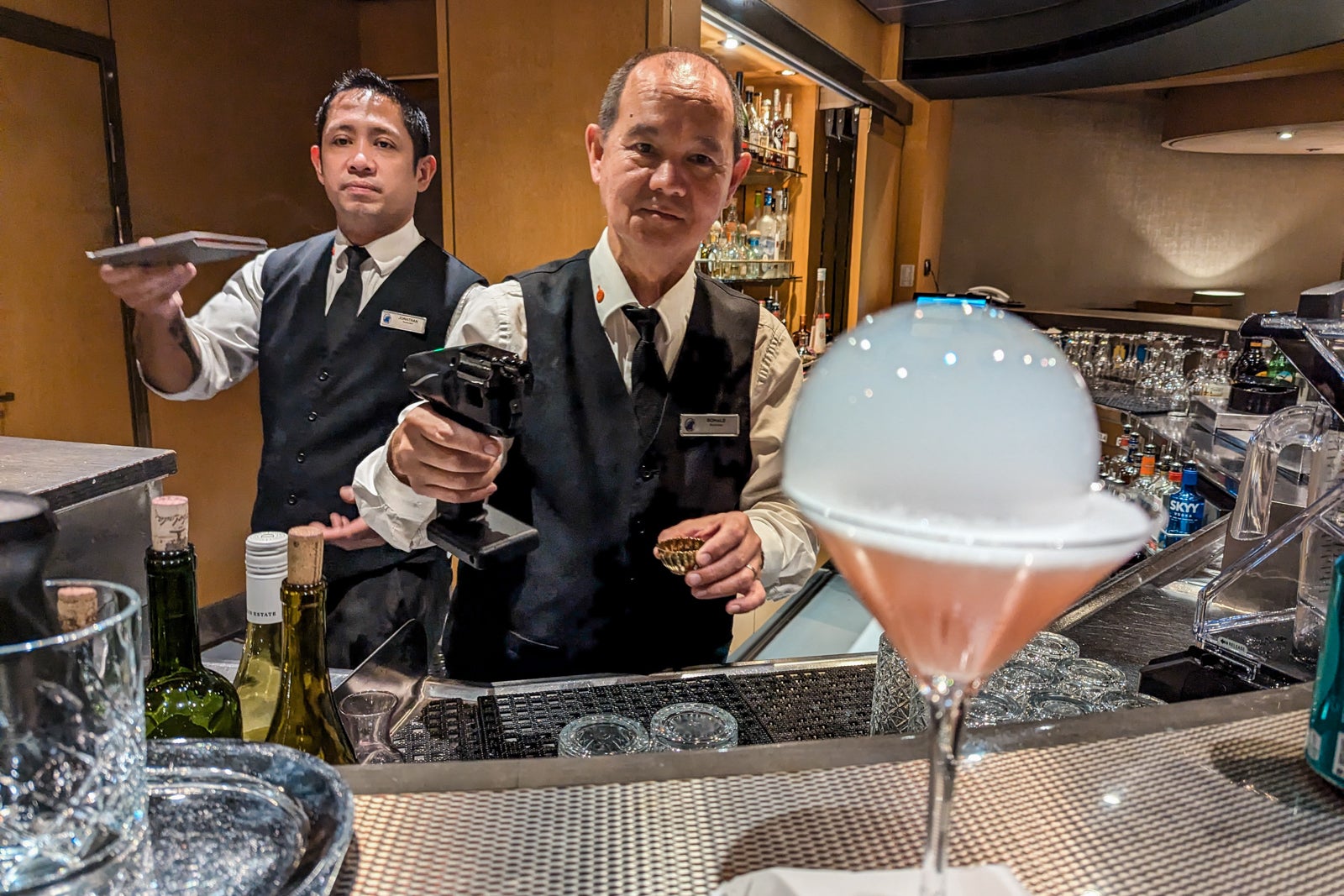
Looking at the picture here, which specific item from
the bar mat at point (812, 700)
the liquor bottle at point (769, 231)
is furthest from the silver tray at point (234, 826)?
the liquor bottle at point (769, 231)

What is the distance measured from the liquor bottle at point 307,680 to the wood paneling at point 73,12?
10.2 feet

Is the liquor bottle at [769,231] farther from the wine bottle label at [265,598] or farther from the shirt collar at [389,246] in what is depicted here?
the wine bottle label at [265,598]

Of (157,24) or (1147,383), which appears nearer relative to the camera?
(157,24)

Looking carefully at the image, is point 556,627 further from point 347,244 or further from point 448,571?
point 347,244

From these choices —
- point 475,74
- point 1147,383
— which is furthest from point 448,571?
point 1147,383

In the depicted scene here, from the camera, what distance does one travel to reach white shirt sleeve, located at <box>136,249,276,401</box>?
2.38m

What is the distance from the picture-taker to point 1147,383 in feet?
15.5

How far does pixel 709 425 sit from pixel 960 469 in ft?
3.92

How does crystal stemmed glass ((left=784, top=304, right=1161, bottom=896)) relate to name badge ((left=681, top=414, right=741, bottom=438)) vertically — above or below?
above

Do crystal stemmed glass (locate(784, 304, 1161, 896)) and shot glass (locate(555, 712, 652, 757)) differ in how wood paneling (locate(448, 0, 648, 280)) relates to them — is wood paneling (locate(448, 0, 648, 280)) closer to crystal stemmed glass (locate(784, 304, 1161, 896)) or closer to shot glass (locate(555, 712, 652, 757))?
shot glass (locate(555, 712, 652, 757))

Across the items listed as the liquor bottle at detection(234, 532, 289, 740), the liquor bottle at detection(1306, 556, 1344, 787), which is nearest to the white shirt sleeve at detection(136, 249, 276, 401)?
the liquor bottle at detection(234, 532, 289, 740)

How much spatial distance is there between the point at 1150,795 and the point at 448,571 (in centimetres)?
213

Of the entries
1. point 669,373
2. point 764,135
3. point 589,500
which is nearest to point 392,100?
point 669,373

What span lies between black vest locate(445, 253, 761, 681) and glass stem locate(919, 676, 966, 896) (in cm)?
109
